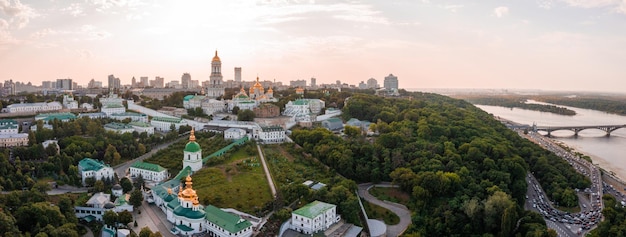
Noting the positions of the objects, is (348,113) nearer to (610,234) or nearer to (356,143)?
(356,143)

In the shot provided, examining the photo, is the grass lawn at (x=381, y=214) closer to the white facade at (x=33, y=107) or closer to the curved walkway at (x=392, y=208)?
the curved walkway at (x=392, y=208)

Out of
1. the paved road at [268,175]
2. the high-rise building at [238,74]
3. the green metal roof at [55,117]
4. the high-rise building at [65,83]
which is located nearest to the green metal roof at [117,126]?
the green metal roof at [55,117]

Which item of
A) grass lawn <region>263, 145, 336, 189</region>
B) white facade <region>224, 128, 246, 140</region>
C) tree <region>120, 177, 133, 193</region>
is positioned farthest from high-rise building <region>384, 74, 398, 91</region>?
tree <region>120, 177, 133, 193</region>

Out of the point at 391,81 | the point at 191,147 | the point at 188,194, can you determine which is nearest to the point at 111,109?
the point at 191,147

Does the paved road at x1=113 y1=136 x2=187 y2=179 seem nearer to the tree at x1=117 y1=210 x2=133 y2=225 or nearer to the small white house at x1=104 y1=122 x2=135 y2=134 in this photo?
the small white house at x1=104 y1=122 x2=135 y2=134

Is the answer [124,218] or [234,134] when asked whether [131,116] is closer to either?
[234,134]

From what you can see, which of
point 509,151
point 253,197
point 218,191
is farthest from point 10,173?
point 509,151
